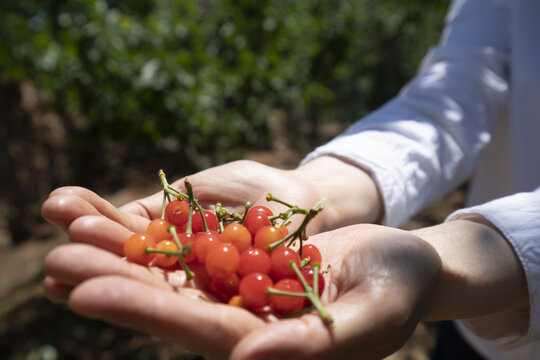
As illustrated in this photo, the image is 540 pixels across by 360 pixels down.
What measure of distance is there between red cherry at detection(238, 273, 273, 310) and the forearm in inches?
15.5

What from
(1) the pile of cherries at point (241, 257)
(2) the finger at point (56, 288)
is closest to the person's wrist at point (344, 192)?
(1) the pile of cherries at point (241, 257)

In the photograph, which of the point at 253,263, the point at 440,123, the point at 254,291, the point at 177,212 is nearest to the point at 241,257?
the point at 253,263

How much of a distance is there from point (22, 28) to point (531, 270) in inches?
136

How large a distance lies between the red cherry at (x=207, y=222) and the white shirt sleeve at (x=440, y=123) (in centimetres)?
53

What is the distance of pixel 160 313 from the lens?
76 cm

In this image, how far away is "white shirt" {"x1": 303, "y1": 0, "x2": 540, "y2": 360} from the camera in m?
1.51

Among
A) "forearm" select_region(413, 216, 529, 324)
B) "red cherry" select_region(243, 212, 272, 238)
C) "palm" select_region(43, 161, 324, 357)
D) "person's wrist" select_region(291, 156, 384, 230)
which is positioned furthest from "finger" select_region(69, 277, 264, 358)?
"person's wrist" select_region(291, 156, 384, 230)

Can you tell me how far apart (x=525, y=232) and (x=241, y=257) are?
2.26 ft

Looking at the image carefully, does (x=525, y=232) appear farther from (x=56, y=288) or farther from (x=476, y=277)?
(x=56, y=288)

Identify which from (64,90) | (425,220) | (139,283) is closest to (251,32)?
(64,90)

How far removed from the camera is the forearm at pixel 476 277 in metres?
1.04

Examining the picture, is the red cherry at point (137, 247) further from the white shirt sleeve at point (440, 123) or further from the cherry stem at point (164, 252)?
the white shirt sleeve at point (440, 123)

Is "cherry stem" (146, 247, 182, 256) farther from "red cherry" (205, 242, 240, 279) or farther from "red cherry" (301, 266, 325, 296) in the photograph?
"red cherry" (301, 266, 325, 296)

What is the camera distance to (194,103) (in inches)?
112
